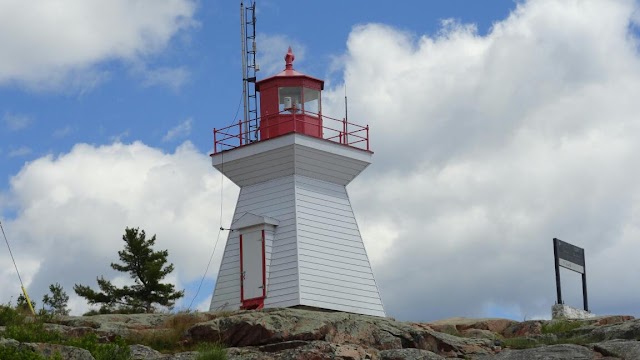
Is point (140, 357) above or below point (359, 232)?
below

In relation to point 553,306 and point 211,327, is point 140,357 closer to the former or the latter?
Result: point 211,327

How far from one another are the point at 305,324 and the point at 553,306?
9674 millimetres

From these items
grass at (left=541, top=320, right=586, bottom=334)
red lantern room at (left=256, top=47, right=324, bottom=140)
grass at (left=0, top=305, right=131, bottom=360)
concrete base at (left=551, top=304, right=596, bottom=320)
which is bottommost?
grass at (left=0, top=305, right=131, bottom=360)

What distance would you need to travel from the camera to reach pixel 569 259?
1342 inches

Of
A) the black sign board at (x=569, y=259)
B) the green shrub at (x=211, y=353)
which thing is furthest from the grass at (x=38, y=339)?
the black sign board at (x=569, y=259)

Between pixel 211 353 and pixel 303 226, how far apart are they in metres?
10.2

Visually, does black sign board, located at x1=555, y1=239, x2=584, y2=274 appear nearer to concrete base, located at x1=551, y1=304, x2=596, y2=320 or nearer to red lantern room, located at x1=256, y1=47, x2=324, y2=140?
concrete base, located at x1=551, y1=304, x2=596, y2=320

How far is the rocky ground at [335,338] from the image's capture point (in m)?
24.0

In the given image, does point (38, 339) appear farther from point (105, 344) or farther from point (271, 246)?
point (271, 246)

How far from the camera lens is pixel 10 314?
26391mm

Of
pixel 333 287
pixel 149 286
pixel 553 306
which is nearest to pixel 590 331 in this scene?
pixel 553 306

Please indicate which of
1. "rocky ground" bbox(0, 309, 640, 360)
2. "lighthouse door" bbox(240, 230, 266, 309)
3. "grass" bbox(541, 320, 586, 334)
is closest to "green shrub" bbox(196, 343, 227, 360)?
"rocky ground" bbox(0, 309, 640, 360)

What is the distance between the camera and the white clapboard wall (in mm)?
32344

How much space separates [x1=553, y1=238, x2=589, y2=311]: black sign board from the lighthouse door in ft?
25.7
